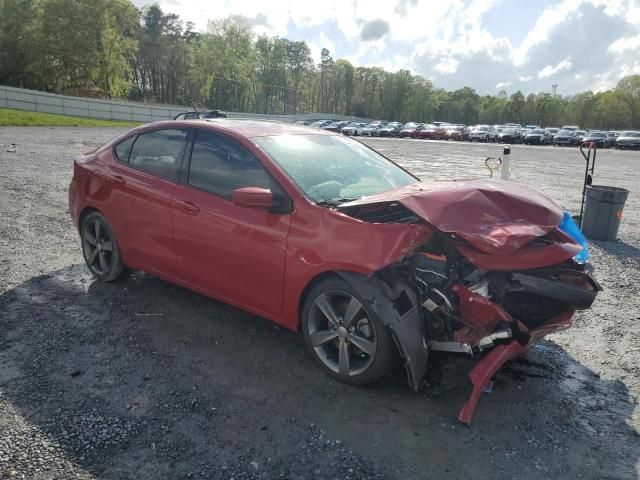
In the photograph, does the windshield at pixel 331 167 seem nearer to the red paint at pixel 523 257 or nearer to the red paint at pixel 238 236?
the red paint at pixel 238 236

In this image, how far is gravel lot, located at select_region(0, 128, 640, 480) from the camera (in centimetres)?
263

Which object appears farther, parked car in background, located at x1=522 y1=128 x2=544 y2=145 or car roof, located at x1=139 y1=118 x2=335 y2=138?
parked car in background, located at x1=522 y1=128 x2=544 y2=145

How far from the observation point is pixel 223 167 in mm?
4043

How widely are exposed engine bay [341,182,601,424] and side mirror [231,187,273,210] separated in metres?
0.55

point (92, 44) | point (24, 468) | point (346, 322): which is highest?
point (92, 44)

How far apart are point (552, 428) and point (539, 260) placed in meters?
1.00

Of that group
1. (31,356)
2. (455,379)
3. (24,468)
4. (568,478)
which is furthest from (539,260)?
(31,356)

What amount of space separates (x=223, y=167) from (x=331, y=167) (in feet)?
2.84

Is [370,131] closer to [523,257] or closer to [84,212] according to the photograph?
[84,212]

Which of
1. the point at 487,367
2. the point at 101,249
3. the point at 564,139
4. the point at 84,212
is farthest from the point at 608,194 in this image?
the point at 564,139

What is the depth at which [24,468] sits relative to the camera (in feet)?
8.22

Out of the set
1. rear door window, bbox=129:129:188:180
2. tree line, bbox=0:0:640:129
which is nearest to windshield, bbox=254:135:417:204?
rear door window, bbox=129:129:188:180

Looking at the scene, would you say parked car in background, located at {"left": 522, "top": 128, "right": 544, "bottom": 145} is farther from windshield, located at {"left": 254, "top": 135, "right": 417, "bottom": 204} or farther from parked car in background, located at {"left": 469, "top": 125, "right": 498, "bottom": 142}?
windshield, located at {"left": 254, "top": 135, "right": 417, "bottom": 204}

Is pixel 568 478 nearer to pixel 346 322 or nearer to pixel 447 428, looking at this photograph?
pixel 447 428
